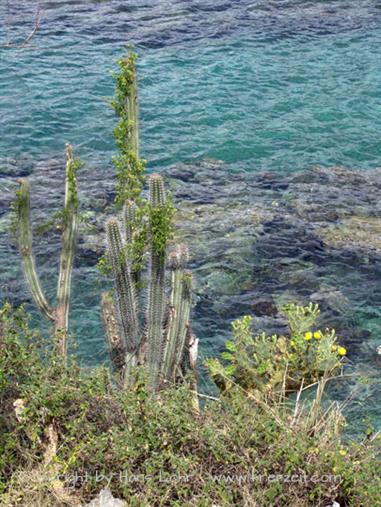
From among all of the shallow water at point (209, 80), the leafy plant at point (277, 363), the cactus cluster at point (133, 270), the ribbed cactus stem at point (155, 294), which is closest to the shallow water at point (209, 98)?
the shallow water at point (209, 80)

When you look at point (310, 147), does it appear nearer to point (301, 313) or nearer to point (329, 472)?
point (301, 313)

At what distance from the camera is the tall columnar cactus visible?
7773mm

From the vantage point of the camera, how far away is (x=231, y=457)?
248 inches

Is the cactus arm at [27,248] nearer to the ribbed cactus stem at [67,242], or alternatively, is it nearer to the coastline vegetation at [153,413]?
the coastline vegetation at [153,413]

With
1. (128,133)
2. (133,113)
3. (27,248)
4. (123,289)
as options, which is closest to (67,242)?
(27,248)

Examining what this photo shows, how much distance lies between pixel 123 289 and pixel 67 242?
0.76m

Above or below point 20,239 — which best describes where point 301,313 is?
below

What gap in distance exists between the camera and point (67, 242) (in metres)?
7.90

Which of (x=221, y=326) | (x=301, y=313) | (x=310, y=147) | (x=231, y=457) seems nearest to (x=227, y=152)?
(x=310, y=147)

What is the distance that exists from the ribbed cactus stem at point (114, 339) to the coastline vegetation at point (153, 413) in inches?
0.6

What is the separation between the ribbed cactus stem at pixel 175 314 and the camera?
776 cm

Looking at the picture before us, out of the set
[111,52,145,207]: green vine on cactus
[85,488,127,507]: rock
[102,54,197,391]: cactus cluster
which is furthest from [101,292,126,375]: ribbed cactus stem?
[85,488,127,507]: rock

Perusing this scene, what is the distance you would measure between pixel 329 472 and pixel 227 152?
9.42m

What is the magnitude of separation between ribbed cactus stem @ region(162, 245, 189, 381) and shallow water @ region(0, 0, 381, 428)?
76.5 inches
